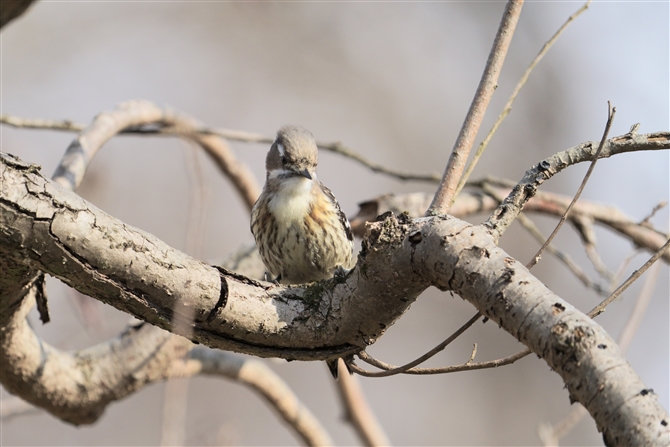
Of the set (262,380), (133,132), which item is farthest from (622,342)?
(133,132)

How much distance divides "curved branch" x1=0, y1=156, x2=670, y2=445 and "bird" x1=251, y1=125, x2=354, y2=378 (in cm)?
159

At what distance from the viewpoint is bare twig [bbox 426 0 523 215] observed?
9.09 ft

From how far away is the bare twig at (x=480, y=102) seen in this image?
9.09 feet

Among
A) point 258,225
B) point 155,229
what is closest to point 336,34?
point 155,229

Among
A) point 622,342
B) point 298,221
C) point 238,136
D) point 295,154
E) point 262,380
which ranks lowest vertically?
point 622,342

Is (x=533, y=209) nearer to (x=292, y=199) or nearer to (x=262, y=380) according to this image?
(x=292, y=199)

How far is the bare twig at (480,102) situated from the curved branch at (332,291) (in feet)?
2.24

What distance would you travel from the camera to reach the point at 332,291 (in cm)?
247

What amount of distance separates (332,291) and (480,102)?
3.50 ft

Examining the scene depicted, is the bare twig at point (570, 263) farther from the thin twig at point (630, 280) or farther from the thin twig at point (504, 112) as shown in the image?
the thin twig at point (630, 280)

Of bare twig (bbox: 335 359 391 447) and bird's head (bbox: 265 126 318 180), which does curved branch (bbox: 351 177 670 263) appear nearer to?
bird's head (bbox: 265 126 318 180)

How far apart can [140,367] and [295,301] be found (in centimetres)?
222

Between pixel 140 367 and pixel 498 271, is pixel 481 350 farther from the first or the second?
pixel 498 271

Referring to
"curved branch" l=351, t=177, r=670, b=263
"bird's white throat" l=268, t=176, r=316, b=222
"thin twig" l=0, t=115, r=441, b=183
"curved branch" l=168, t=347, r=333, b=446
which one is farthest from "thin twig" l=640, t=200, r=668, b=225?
"curved branch" l=168, t=347, r=333, b=446
